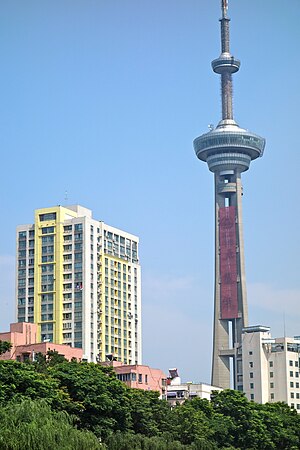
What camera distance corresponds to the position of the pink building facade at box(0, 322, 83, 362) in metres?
106

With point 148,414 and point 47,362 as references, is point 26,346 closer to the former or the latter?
point 47,362

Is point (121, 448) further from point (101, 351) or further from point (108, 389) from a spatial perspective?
point (101, 351)

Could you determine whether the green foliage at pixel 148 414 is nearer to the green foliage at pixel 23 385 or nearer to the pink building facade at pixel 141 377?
the green foliage at pixel 23 385

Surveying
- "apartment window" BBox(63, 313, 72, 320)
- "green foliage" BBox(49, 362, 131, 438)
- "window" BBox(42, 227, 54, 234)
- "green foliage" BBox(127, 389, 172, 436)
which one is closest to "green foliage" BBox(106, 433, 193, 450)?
"green foliage" BBox(49, 362, 131, 438)

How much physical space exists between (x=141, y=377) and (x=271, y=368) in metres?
56.8

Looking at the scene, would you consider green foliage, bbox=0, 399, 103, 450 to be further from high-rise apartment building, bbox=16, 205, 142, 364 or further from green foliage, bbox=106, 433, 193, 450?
high-rise apartment building, bbox=16, 205, 142, 364

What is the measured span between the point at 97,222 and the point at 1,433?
107262 millimetres

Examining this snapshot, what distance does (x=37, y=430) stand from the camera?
2141 inches

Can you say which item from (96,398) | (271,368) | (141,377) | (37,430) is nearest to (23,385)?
(96,398)

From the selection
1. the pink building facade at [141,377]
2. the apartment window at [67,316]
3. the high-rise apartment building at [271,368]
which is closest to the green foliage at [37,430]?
the pink building facade at [141,377]

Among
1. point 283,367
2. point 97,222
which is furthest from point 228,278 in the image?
point 97,222

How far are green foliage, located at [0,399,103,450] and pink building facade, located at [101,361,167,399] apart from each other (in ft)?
182

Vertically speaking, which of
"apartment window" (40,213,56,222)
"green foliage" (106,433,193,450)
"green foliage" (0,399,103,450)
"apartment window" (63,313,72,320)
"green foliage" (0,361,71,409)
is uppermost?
"apartment window" (40,213,56,222)

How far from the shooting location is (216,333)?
646 ft
